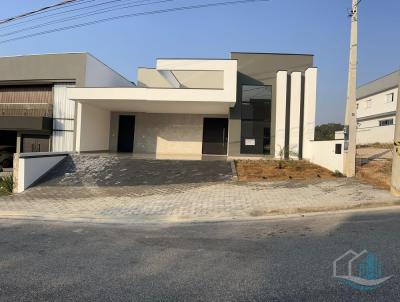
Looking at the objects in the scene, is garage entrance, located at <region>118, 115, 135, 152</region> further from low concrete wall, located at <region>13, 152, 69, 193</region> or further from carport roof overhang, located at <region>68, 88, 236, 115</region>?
low concrete wall, located at <region>13, 152, 69, 193</region>

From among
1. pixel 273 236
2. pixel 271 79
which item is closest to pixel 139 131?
pixel 271 79

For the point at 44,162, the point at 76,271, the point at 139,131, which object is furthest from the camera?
the point at 139,131

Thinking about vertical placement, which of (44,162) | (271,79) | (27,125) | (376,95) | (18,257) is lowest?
(18,257)

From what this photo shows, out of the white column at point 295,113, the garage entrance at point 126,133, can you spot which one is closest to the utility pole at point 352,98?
the white column at point 295,113

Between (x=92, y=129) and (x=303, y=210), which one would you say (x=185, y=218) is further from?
(x=92, y=129)

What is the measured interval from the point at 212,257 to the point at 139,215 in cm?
402

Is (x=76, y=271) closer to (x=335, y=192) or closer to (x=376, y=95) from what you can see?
(x=335, y=192)

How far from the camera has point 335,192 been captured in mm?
10945

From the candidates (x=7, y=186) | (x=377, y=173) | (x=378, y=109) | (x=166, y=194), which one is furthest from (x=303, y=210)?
(x=378, y=109)

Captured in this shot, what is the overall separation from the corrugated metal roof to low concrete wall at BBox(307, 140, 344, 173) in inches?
1028

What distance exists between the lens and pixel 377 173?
13406mm

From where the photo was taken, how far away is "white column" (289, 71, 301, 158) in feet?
67.7

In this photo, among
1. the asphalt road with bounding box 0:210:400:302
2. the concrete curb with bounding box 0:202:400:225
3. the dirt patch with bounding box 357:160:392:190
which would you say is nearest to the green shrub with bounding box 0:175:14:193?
the concrete curb with bounding box 0:202:400:225

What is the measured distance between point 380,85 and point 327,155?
34.2 m
